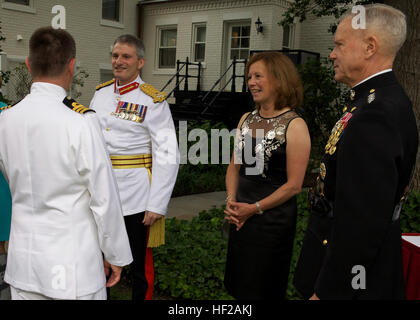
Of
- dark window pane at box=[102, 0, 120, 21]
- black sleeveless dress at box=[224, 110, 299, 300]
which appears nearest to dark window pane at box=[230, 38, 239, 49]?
dark window pane at box=[102, 0, 120, 21]

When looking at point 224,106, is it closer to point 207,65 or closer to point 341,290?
point 207,65

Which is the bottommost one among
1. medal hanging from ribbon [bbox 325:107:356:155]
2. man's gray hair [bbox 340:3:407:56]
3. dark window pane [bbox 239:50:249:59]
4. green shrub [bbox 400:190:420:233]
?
green shrub [bbox 400:190:420:233]

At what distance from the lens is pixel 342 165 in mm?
1567

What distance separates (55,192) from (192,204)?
5342 millimetres

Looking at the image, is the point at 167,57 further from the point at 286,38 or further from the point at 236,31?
the point at 286,38

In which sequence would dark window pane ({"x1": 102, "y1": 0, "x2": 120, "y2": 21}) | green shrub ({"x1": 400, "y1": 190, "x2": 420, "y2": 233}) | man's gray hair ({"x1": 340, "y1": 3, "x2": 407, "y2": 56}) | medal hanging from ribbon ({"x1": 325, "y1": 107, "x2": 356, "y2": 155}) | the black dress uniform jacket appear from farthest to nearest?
dark window pane ({"x1": 102, "y1": 0, "x2": 120, "y2": 21}), green shrub ({"x1": 400, "y1": 190, "x2": 420, "y2": 233}), medal hanging from ribbon ({"x1": 325, "y1": 107, "x2": 356, "y2": 155}), man's gray hair ({"x1": 340, "y1": 3, "x2": 407, "y2": 56}), the black dress uniform jacket

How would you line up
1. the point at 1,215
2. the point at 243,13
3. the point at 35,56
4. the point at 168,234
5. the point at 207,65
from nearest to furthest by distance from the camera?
the point at 35,56 < the point at 1,215 < the point at 168,234 < the point at 243,13 < the point at 207,65

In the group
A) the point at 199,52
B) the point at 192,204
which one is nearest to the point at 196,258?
the point at 192,204

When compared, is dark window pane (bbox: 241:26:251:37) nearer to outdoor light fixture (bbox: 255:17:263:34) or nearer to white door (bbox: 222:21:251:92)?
white door (bbox: 222:21:251:92)

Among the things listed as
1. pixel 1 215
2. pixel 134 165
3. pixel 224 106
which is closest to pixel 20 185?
pixel 1 215

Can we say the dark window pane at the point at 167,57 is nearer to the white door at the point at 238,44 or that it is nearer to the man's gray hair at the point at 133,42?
the white door at the point at 238,44

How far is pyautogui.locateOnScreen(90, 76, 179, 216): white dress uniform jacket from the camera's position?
3.07 meters

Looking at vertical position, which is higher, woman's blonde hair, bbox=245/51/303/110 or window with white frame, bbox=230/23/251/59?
window with white frame, bbox=230/23/251/59

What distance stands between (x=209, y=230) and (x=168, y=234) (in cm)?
69
